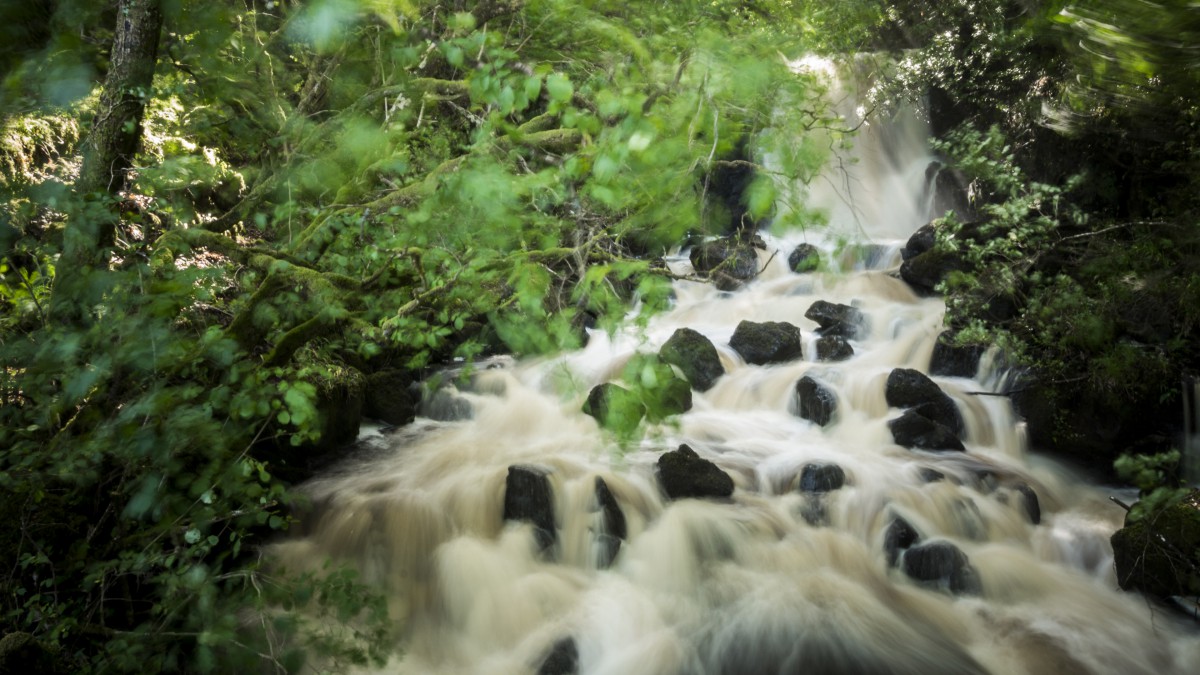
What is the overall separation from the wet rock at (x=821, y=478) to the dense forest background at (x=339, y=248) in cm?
231

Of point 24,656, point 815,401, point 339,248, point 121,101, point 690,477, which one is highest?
point 121,101

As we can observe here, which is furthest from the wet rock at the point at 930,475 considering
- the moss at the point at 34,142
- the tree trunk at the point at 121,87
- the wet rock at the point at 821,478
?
the moss at the point at 34,142

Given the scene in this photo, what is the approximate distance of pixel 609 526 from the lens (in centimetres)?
525

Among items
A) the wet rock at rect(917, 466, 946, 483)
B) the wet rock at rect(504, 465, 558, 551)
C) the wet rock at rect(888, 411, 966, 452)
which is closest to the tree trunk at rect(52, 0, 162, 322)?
the wet rock at rect(504, 465, 558, 551)

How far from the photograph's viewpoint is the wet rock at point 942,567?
486 centimetres

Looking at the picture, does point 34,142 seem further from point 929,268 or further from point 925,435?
point 929,268

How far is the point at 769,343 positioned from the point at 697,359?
1.14 m

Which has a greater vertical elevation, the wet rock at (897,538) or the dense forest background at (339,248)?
the dense forest background at (339,248)

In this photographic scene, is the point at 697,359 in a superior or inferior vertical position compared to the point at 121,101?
inferior

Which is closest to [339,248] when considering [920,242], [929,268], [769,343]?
[769,343]

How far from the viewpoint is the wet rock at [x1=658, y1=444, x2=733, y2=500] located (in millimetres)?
5707

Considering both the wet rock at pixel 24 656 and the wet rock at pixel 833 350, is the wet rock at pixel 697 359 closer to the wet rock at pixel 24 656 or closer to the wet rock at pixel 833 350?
the wet rock at pixel 833 350

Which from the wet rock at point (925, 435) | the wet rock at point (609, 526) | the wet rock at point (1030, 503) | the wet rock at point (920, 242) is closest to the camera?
the wet rock at point (609, 526)

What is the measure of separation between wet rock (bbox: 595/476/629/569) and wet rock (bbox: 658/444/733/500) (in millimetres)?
554
